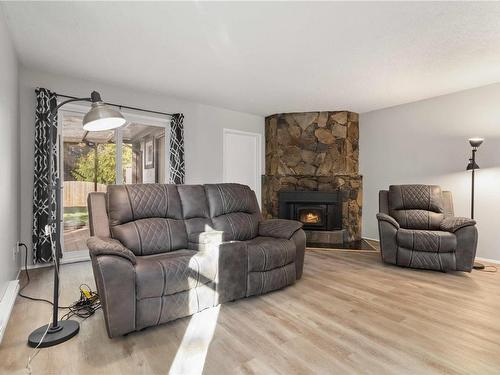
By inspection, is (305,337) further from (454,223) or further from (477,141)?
(477,141)

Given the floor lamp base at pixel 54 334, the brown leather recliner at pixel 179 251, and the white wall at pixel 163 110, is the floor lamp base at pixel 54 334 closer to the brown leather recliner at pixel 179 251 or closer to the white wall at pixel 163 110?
the brown leather recliner at pixel 179 251

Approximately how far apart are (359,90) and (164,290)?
368 centimetres

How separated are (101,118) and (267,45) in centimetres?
176

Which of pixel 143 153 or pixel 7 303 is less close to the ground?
pixel 143 153

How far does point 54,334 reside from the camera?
182cm

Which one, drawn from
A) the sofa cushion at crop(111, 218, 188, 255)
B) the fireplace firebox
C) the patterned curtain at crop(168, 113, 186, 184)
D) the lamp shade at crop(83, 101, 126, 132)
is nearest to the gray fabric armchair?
the fireplace firebox

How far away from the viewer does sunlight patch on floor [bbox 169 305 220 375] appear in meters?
1.55

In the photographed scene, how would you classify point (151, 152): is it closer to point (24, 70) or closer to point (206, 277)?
point (24, 70)

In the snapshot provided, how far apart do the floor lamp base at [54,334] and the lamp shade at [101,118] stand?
135cm

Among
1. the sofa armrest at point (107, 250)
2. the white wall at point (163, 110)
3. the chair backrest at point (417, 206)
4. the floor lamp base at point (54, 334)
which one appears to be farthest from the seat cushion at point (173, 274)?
the chair backrest at point (417, 206)

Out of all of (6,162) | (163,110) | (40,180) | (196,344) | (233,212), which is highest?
(163,110)

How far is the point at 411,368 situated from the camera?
5.09ft

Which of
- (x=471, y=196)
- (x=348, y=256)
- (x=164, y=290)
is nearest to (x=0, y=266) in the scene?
(x=164, y=290)

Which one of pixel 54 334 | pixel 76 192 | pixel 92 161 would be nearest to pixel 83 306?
pixel 54 334
